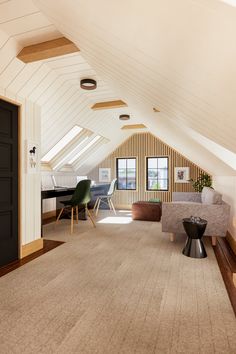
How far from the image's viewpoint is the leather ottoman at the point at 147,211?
5.56 m

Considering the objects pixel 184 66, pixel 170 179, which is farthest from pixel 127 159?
pixel 184 66

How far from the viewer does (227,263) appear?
2.90 meters

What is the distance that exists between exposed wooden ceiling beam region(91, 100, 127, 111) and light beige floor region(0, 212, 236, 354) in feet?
9.35

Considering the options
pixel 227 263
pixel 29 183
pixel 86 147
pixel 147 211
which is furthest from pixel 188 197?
pixel 29 183

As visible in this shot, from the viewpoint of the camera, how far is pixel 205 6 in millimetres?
650

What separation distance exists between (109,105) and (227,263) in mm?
3497

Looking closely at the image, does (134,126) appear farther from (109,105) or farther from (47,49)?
(47,49)

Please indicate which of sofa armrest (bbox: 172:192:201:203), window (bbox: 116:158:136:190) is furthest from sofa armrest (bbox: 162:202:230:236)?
window (bbox: 116:158:136:190)

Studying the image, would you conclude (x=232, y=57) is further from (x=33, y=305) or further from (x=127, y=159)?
(x=127, y=159)

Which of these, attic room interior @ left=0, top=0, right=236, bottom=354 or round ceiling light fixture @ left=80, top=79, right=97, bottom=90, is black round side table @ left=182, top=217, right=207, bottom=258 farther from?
round ceiling light fixture @ left=80, top=79, right=97, bottom=90

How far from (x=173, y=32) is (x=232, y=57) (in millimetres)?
238

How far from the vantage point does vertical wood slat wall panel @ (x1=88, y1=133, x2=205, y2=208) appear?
→ 24.1 feet

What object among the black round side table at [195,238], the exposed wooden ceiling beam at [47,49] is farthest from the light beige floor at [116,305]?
the exposed wooden ceiling beam at [47,49]

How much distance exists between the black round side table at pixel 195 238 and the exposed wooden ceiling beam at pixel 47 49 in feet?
8.41
